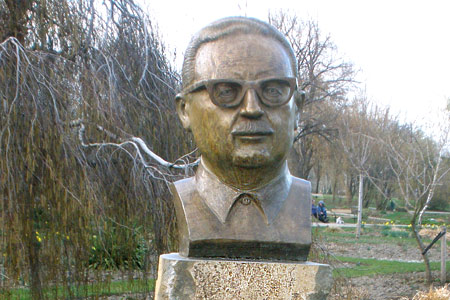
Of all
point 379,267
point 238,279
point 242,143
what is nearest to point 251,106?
point 242,143

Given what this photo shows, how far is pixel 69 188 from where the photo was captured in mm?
3771

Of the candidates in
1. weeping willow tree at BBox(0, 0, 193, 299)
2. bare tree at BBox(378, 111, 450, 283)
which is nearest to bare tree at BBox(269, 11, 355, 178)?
bare tree at BBox(378, 111, 450, 283)

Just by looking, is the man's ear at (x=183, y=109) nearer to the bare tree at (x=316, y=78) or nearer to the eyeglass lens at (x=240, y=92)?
the eyeglass lens at (x=240, y=92)

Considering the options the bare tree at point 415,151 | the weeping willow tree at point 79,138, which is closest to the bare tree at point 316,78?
the bare tree at point 415,151

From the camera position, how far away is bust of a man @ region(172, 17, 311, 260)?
2326 mm

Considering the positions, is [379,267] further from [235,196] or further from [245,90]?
[245,90]

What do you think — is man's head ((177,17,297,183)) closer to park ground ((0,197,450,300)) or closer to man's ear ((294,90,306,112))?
man's ear ((294,90,306,112))

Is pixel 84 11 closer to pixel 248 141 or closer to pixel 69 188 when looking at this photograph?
pixel 69 188

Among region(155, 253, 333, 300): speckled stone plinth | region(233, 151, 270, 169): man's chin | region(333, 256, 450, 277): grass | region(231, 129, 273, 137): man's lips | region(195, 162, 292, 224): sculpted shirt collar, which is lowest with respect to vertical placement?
region(333, 256, 450, 277): grass

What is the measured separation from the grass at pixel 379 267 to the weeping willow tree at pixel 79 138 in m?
5.14

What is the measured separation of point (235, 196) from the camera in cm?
247

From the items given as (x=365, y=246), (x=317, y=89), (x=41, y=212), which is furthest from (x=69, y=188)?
(x=317, y=89)

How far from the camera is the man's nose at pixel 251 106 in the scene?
2273 mm

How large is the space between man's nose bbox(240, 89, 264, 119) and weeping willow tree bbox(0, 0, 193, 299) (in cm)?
179
